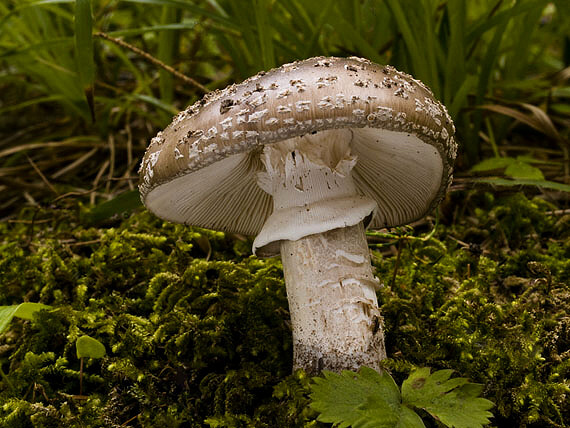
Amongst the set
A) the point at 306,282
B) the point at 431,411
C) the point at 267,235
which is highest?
the point at 267,235

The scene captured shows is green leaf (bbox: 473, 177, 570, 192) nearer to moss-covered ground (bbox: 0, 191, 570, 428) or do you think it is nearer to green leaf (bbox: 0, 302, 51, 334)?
moss-covered ground (bbox: 0, 191, 570, 428)

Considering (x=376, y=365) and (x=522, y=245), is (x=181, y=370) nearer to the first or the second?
(x=376, y=365)

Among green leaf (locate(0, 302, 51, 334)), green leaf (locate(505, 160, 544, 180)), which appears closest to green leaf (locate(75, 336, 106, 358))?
green leaf (locate(0, 302, 51, 334))

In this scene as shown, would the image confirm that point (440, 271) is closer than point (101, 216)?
Yes

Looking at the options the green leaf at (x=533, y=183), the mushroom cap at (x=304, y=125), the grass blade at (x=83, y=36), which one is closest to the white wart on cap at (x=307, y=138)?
the mushroom cap at (x=304, y=125)

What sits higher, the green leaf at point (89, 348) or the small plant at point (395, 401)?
the green leaf at point (89, 348)

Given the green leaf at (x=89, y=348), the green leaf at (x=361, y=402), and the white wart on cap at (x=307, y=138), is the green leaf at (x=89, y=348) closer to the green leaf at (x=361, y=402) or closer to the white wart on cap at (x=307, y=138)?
the white wart on cap at (x=307, y=138)

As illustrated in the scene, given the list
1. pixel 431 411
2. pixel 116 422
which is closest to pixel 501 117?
pixel 431 411
